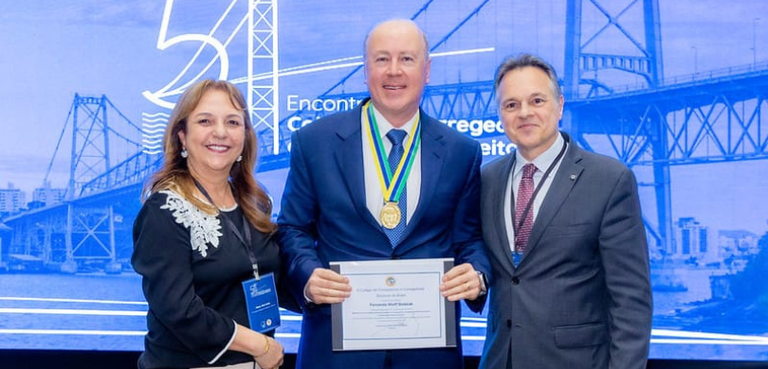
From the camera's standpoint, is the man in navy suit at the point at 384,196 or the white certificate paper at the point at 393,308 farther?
the man in navy suit at the point at 384,196

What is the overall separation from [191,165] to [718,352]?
3433 millimetres

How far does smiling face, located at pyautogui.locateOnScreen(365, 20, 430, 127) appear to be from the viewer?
2479 mm

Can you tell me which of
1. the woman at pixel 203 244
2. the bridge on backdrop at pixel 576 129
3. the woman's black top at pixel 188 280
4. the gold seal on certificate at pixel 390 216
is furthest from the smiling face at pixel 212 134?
the bridge on backdrop at pixel 576 129

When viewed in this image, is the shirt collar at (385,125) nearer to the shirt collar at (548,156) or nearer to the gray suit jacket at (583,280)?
the shirt collar at (548,156)

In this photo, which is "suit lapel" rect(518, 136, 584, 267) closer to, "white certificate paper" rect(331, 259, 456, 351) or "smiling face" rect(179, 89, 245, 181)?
"white certificate paper" rect(331, 259, 456, 351)

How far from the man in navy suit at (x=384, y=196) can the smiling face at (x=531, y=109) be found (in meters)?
0.21

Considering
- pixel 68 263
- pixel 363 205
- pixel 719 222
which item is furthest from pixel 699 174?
pixel 68 263

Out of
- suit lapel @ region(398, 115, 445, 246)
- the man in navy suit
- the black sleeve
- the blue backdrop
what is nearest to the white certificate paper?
the man in navy suit

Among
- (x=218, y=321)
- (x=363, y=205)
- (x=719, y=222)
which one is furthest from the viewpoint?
(x=719, y=222)

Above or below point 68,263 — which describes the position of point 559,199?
above

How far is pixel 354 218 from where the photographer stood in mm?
2381

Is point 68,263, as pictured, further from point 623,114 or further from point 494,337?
point 623,114

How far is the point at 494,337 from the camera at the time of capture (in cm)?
242

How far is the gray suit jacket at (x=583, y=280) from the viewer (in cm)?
223
